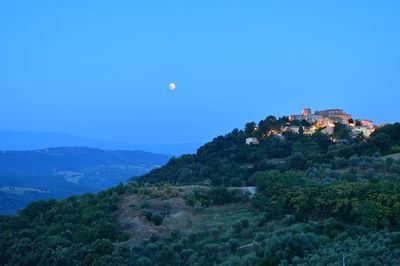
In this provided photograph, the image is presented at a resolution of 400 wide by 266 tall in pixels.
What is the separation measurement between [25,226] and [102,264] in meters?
8.42

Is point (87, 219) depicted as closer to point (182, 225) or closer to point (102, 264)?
point (182, 225)

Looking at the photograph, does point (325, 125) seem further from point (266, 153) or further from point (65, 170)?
point (65, 170)

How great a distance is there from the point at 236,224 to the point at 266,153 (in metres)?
22.7

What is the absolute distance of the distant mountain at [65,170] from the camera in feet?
322

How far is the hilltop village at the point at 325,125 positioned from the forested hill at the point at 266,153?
2.51 feet

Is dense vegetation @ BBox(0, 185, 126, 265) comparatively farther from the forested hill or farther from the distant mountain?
the distant mountain

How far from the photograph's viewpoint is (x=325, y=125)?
171ft

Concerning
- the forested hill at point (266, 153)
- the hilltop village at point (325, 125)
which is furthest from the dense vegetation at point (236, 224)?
the hilltop village at point (325, 125)

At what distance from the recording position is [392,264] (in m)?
13.1

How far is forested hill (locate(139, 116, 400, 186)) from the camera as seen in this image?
3584 cm

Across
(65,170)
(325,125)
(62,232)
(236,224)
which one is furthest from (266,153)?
(65,170)

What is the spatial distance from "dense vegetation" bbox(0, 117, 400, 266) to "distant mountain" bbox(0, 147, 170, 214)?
58865mm

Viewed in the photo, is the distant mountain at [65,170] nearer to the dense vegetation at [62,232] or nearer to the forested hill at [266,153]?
the forested hill at [266,153]

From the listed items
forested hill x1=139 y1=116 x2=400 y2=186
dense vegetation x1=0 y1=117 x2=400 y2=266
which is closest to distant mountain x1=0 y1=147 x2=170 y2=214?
forested hill x1=139 y1=116 x2=400 y2=186
